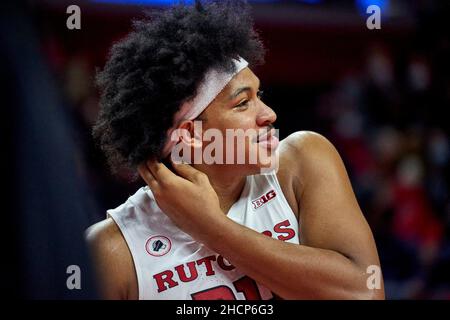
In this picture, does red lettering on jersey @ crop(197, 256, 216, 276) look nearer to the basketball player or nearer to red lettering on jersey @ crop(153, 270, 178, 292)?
the basketball player

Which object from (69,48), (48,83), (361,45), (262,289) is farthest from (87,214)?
(361,45)

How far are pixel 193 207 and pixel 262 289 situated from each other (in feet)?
1.25

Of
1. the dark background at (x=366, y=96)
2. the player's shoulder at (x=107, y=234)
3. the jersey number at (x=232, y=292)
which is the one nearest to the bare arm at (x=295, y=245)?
the jersey number at (x=232, y=292)

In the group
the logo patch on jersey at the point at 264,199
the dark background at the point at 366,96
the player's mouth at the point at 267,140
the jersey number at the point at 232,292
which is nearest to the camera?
the jersey number at the point at 232,292

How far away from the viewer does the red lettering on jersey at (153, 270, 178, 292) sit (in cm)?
235

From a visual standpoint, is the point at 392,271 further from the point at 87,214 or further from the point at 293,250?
the point at 87,214

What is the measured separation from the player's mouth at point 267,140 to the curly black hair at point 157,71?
0.28 meters

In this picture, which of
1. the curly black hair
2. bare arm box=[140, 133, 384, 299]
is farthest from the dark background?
bare arm box=[140, 133, 384, 299]

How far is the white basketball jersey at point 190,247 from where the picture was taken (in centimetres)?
234

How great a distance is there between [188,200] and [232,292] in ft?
1.20

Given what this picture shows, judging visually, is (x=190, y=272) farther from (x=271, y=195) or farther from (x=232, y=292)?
(x=271, y=195)

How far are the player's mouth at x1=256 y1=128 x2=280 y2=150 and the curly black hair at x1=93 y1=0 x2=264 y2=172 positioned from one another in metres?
0.28

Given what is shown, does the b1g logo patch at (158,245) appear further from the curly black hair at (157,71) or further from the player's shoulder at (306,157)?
the player's shoulder at (306,157)

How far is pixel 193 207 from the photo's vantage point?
222cm
